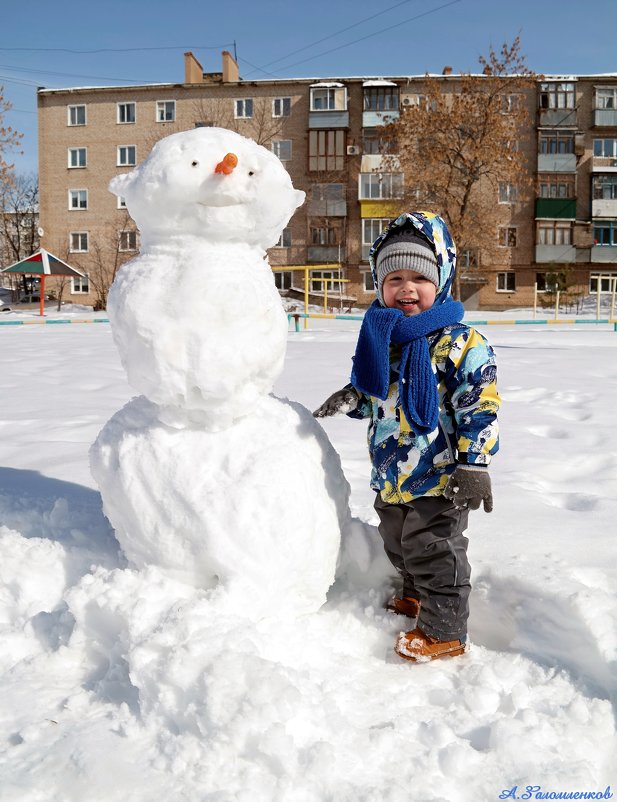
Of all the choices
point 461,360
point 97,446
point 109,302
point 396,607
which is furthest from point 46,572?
point 461,360

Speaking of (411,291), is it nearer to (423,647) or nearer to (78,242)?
(423,647)

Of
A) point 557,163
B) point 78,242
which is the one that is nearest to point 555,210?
point 557,163

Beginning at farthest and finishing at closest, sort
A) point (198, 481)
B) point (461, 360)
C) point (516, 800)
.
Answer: point (461, 360) < point (198, 481) < point (516, 800)

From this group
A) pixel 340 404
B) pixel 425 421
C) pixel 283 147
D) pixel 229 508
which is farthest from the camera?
pixel 283 147

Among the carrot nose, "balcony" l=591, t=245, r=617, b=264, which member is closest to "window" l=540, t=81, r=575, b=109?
"balcony" l=591, t=245, r=617, b=264

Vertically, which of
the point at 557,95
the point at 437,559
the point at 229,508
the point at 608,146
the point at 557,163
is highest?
the point at 557,95

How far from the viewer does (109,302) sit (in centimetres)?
183

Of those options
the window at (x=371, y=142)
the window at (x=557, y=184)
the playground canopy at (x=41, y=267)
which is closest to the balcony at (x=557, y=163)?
the window at (x=557, y=184)

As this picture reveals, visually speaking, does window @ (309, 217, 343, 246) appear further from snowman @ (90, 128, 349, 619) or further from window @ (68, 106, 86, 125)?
snowman @ (90, 128, 349, 619)

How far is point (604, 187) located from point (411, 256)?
33467 millimetres

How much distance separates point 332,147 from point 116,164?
10715 millimetres

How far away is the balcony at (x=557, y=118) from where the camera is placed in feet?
101

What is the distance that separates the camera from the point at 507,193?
31.2 metres

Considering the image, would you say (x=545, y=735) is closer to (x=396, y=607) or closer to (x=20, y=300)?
(x=396, y=607)
